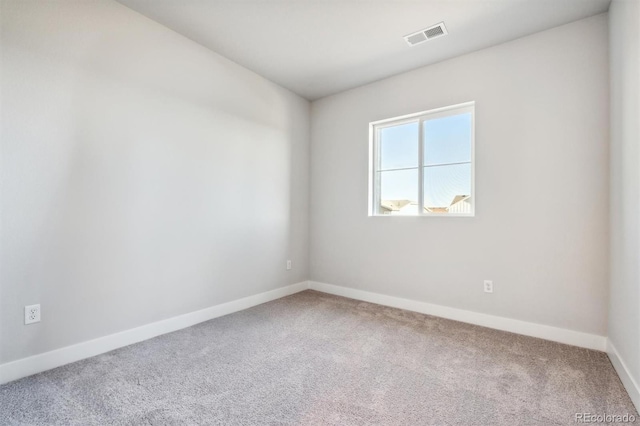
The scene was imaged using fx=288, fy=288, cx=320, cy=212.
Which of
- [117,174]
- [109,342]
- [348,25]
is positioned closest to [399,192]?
[348,25]

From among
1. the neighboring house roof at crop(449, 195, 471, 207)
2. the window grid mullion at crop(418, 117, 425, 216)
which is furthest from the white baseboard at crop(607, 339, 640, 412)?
the window grid mullion at crop(418, 117, 425, 216)

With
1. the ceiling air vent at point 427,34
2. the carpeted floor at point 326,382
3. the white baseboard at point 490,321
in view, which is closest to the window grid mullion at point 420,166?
the ceiling air vent at point 427,34

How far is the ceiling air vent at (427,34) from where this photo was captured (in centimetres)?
243

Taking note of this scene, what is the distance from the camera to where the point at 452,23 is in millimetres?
2379

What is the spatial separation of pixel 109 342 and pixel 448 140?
3480 millimetres

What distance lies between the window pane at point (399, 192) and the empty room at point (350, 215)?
0.03 metres

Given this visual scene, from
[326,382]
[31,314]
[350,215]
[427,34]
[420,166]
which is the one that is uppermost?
[427,34]

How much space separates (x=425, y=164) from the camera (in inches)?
124

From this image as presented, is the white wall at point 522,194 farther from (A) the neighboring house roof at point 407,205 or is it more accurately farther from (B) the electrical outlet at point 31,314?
(B) the electrical outlet at point 31,314

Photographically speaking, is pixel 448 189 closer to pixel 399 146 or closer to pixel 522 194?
pixel 522 194

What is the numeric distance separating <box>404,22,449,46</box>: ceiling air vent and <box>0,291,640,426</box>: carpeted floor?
Result: 8.54 feet

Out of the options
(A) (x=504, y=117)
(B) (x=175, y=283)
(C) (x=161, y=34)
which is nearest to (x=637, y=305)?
(A) (x=504, y=117)

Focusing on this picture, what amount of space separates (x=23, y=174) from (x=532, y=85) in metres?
3.85

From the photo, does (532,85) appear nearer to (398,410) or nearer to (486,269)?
(486,269)
